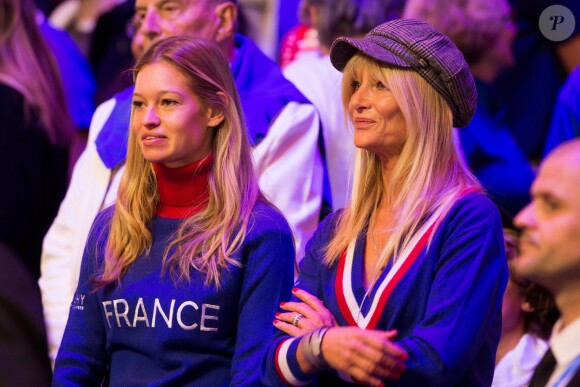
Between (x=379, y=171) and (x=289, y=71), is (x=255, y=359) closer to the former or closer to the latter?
(x=379, y=171)

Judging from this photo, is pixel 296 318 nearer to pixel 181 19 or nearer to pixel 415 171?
pixel 415 171

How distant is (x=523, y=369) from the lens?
3.72 meters

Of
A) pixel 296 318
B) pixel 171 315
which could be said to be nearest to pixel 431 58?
pixel 296 318

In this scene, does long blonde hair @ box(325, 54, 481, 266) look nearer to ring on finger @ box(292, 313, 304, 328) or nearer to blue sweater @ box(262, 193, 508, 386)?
blue sweater @ box(262, 193, 508, 386)

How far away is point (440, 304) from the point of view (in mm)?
2705

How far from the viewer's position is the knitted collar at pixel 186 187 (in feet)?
10.8

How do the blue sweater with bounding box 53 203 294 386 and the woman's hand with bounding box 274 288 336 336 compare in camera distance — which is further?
the blue sweater with bounding box 53 203 294 386

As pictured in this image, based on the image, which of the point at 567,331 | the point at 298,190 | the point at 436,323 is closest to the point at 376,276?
the point at 436,323

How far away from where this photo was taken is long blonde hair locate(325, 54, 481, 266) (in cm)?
285

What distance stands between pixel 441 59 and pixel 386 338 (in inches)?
29.9

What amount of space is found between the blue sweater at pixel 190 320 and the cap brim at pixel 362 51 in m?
0.50

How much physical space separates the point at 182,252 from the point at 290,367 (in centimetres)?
58
